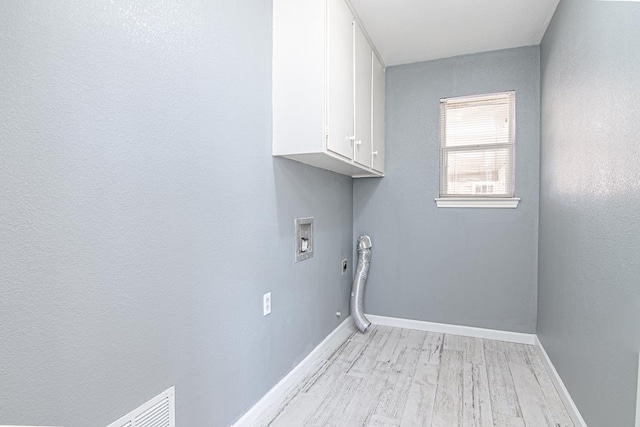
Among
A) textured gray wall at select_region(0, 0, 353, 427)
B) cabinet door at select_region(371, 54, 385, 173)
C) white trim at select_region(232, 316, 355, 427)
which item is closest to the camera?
textured gray wall at select_region(0, 0, 353, 427)

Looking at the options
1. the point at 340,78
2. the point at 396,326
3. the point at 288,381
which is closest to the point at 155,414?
the point at 288,381

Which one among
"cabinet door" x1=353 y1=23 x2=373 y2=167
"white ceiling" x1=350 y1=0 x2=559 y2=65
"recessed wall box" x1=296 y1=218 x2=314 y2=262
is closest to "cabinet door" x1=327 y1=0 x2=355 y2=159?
"cabinet door" x1=353 y1=23 x2=373 y2=167

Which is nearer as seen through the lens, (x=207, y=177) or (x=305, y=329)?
(x=207, y=177)

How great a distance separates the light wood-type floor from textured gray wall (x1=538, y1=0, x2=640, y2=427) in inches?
9.0

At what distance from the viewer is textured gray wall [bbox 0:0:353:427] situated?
0.86 m

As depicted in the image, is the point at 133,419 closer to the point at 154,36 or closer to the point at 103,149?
the point at 103,149

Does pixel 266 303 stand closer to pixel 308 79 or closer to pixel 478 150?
pixel 308 79

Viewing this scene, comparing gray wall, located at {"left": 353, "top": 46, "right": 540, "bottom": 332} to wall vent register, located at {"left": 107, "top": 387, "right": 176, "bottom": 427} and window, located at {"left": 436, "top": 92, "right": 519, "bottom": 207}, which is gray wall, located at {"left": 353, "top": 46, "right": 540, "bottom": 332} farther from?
wall vent register, located at {"left": 107, "top": 387, "right": 176, "bottom": 427}

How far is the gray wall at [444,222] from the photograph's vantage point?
293 cm

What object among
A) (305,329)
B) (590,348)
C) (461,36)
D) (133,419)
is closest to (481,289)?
(590,348)

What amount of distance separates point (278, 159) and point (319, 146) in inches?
→ 10.8

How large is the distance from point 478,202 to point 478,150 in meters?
0.46

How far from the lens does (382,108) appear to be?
10.5ft

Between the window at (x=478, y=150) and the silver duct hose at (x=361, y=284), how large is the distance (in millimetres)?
780
